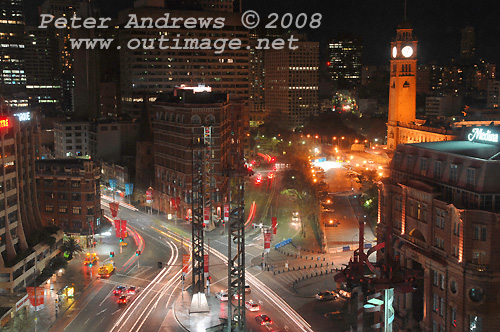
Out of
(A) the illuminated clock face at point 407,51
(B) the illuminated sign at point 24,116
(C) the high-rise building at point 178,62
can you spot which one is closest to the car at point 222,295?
(B) the illuminated sign at point 24,116

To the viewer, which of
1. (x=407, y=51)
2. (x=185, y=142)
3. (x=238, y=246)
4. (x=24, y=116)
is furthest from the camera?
(x=407, y=51)

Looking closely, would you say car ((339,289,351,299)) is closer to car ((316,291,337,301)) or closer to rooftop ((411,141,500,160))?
car ((316,291,337,301))

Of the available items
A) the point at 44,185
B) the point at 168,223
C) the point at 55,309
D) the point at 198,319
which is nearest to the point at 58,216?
the point at 44,185

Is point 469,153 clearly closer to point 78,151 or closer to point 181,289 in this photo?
point 181,289

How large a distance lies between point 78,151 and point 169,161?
62.2 m

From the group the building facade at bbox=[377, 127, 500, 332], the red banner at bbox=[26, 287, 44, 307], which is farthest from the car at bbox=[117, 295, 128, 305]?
the building facade at bbox=[377, 127, 500, 332]

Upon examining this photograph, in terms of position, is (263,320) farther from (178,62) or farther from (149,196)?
(178,62)

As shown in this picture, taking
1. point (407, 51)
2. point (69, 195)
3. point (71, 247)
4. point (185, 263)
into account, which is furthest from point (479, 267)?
point (407, 51)

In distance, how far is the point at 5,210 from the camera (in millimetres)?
73062

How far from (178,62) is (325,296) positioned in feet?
399

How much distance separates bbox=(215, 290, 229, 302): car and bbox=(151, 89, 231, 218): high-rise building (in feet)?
106

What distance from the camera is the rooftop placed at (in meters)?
56.2

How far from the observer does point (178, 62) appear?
593 feet

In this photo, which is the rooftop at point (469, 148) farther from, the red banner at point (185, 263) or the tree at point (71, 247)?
the tree at point (71, 247)
